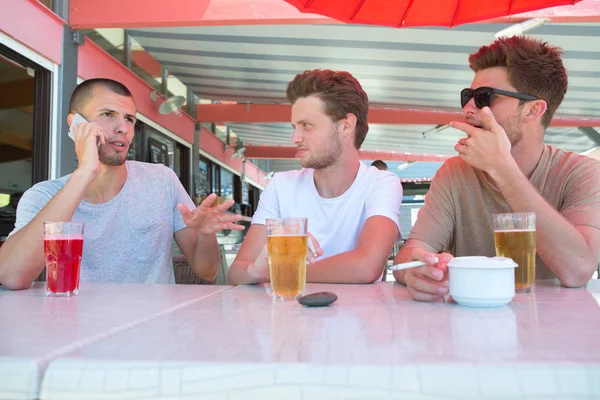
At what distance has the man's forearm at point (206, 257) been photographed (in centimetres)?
205

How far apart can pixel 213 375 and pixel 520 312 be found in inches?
23.0

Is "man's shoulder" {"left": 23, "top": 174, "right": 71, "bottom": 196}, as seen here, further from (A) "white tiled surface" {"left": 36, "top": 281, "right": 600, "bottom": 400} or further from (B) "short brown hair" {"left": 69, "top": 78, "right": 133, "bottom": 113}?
(A) "white tiled surface" {"left": 36, "top": 281, "right": 600, "bottom": 400}

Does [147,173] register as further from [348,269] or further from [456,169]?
[456,169]

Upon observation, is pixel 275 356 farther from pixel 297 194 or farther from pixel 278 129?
pixel 278 129

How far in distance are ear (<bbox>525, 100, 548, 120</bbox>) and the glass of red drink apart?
1.45 meters

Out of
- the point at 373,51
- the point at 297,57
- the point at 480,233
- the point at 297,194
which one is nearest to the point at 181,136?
the point at 297,57

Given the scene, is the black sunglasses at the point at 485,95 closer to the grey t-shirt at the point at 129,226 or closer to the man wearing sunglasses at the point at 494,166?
the man wearing sunglasses at the point at 494,166

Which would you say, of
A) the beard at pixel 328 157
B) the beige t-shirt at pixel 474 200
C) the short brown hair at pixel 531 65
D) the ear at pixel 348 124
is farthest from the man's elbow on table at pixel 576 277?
the ear at pixel 348 124

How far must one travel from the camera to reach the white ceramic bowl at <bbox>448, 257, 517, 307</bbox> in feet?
3.01

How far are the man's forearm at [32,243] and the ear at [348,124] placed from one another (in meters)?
1.10

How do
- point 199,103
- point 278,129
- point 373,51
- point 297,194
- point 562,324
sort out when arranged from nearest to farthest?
point 562,324 → point 297,194 → point 373,51 → point 199,103 → point 278,129

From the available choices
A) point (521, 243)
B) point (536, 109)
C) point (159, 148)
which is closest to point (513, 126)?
point (536, 109)

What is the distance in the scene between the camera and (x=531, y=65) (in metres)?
1.69

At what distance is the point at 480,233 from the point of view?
1768 mm
